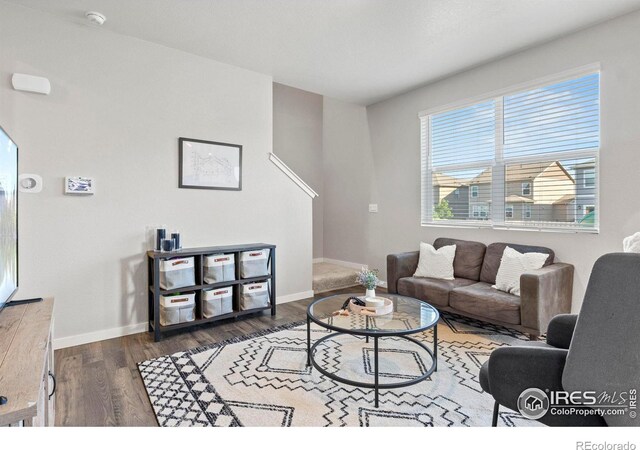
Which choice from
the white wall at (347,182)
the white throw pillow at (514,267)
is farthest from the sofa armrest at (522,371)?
the white wall at (347,182)

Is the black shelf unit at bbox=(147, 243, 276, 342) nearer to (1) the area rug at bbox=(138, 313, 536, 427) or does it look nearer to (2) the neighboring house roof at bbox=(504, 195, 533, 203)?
(1) the area rug at bbox=(138, 313, 536, 427)

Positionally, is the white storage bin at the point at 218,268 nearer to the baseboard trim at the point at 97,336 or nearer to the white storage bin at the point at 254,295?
the white storage bin at the point at 254,295

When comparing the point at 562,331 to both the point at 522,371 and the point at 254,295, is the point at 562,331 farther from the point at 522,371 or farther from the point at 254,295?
the point at 254,295

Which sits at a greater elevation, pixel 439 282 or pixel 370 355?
pixel 439 282

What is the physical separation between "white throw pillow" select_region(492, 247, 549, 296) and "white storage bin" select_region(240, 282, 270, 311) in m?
2.26

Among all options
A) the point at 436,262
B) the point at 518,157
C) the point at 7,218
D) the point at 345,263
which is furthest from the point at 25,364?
the point at 345,263

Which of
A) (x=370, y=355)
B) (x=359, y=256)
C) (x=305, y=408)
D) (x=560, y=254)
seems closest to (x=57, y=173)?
(x=305, y=408)

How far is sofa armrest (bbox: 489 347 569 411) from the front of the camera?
4.30 feet

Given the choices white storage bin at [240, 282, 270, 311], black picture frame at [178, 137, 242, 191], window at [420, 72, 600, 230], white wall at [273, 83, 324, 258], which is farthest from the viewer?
white wall at [273, 83, 324, 258]

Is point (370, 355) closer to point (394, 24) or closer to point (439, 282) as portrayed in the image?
point (439, 282)

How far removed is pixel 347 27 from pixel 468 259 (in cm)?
258

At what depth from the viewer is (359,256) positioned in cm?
528

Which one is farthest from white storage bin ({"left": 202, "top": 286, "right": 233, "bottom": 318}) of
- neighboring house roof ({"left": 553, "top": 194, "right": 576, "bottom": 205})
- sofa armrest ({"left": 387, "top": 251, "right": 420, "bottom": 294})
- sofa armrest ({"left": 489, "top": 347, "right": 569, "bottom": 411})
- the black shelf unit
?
neighboring house roof ({"left": 553, "top": 194, "right": 576, "bottom": 205})

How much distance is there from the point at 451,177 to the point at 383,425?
3.08 meters
